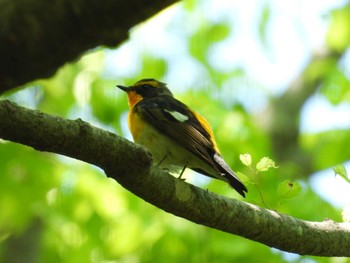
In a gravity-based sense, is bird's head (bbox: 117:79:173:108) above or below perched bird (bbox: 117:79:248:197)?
below

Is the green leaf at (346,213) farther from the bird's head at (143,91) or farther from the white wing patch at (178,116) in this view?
the bird's head at (143,91)

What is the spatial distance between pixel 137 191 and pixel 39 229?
21.1 ft

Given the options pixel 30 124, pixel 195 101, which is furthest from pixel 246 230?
pixel 195 101

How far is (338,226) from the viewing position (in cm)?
337

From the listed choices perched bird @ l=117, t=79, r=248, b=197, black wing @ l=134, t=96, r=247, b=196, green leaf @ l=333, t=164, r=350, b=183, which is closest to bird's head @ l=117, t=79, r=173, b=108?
black wing @ l=134, t=96, r=247, b=196

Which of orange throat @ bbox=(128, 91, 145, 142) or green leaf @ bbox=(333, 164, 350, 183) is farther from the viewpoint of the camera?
orange throat @ bbox=(128, 91, 145, 142)

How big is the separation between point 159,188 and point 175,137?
5.34 ft

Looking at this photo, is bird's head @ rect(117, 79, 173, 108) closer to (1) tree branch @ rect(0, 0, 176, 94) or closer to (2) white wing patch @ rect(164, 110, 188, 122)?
(2) white wing patch @ rect(164, 110, 188, 122)

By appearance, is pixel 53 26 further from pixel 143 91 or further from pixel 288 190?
pixel 143 91

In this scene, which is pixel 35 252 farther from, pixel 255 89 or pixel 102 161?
pixel 102 161

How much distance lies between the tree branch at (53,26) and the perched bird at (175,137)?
1049mm

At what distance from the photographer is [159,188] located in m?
3.09

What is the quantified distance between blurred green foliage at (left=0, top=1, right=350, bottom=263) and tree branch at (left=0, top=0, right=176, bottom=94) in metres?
3.12

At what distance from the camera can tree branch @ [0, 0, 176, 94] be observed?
3693 millimetres
